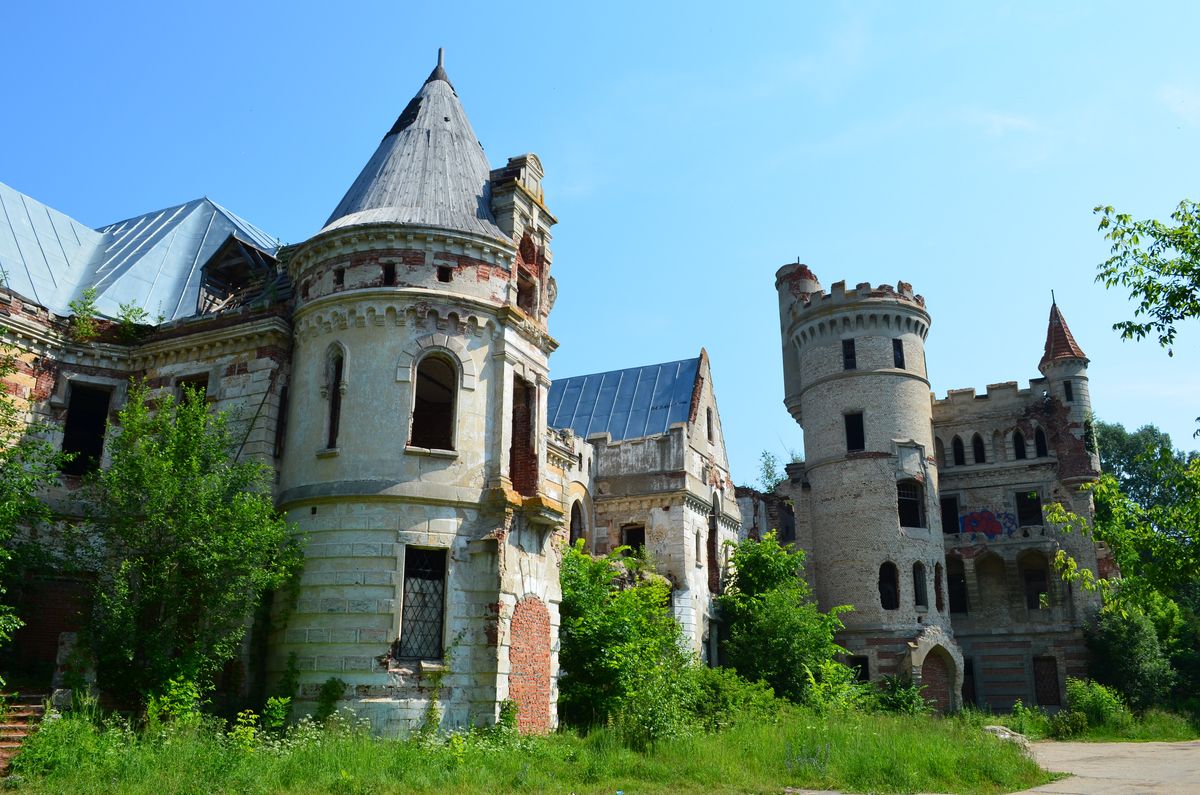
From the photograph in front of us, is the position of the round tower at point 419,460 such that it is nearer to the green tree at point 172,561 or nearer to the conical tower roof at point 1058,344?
the green tree at point 172,561

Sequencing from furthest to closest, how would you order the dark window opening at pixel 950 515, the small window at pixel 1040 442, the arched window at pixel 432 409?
the dark window opening at pixel 950 515
the small window at pixel 1040 442
the arched window at pixel 432 409

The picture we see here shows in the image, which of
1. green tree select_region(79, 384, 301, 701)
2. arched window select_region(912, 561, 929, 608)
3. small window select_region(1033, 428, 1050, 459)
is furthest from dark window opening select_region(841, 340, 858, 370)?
green tree select_region(79, 384, 301, 701)

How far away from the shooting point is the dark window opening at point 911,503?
123 feet

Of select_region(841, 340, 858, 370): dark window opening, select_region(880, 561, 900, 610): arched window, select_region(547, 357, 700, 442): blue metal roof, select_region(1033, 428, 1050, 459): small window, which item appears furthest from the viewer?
select_region(1033, 428, 1050, 459): small window

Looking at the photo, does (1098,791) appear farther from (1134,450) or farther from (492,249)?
(1134,450)

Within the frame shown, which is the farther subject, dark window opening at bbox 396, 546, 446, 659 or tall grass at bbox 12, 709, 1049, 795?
dark window opening at bbox 396, 546, 446, 659

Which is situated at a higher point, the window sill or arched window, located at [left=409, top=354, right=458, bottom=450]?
arched window, located at [left=409, top=354, right=458, bottom=450]

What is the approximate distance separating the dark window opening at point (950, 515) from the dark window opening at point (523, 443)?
28057 millimetres

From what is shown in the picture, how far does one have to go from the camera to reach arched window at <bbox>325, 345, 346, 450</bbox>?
719 inches

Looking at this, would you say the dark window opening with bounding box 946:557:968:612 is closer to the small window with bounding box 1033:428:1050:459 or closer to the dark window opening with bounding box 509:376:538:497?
the small window with bounding box 1033:428:1050:459

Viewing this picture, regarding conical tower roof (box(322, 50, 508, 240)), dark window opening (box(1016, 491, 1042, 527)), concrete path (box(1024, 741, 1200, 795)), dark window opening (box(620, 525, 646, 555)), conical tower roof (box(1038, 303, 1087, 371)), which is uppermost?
conical tower roof (box(1038, 303, 1087, 371))

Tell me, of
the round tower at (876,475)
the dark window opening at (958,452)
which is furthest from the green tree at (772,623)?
the dark window opening at (958,452)

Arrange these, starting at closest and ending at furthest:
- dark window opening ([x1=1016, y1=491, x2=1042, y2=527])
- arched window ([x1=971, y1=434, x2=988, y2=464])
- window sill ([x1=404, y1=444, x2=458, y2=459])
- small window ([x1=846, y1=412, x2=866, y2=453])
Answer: window sill ([x1=404, y1=444, x2=458, y2=459]) → small window ([x1=846, y1=412, x2=866, y2=453]) → dark window opening ([x1=1016, y1=491, x2=1042, y2=527]) → arched window ([x1=971, y1=434, x2=988, y2=464])

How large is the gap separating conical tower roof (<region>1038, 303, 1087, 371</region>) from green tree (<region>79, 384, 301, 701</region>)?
118 feet
